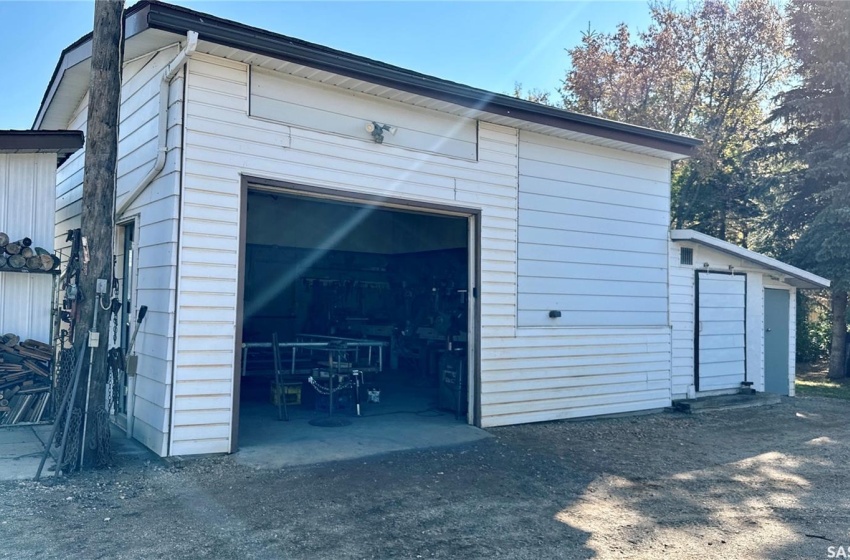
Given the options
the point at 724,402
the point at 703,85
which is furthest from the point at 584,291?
the point at 703,85

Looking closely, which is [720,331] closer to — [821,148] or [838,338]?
[838,338]

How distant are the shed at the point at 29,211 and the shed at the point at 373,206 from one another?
1018mm

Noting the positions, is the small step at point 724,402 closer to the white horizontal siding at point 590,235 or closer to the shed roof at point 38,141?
the white horizontal siding at point 590,235

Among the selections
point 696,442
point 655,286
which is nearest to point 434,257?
point 655,286

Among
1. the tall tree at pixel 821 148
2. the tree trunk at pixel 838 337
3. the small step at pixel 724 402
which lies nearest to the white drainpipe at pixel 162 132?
the small step at pixel 724 402

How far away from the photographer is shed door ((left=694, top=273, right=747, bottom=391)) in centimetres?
986

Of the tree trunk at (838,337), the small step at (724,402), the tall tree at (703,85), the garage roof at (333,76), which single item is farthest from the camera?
the tall tree at (703,85)

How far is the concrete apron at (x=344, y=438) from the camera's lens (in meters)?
5.68

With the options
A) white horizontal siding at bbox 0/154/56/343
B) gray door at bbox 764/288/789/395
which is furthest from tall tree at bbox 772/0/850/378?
white horizontal siding at bbox 0/154/56/343

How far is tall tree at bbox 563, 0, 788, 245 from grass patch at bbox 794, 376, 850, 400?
5.92 m

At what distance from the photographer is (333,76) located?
615 centimetres

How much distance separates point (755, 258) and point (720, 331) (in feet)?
4.46

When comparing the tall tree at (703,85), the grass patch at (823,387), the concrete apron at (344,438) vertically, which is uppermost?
the tall tree at (703,85)

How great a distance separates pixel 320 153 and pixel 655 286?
5497 millimetres
